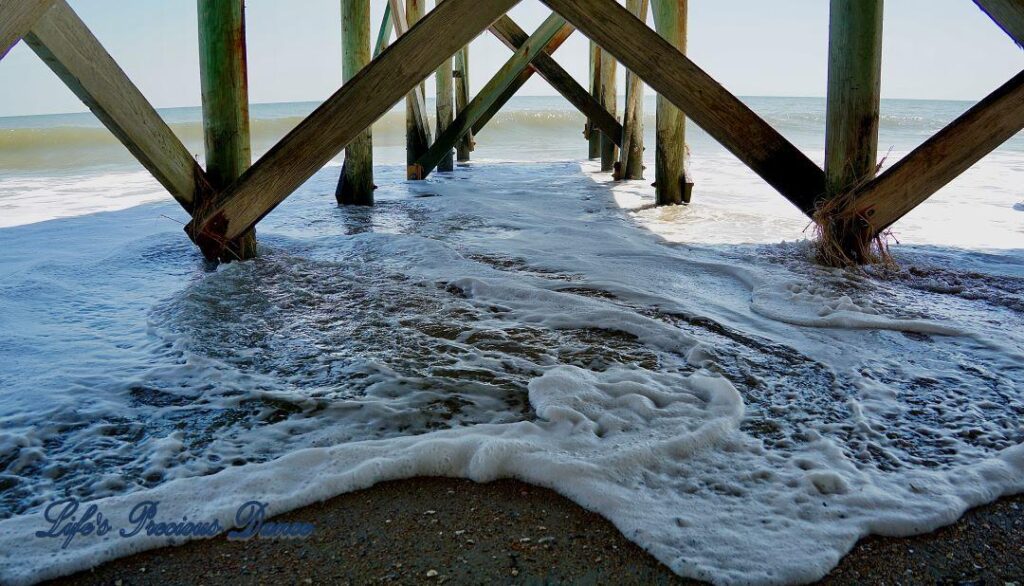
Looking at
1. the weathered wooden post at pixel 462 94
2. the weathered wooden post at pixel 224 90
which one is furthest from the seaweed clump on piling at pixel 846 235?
the weathered wooden post at pixel 462 94

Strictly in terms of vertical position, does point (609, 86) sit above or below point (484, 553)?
Result: above

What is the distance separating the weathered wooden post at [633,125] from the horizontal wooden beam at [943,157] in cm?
358

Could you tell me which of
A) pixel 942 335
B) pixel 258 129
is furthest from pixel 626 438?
pixel 258 129

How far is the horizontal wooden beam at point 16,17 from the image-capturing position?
7.51ft

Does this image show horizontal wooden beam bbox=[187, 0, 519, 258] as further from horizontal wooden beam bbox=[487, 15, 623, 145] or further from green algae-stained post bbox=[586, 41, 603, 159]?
green algae-stained post bbox=[586, 41, 603, 159]

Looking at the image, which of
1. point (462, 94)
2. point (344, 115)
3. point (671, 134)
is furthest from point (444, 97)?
point (344, 115)

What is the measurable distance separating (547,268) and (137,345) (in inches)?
73.4

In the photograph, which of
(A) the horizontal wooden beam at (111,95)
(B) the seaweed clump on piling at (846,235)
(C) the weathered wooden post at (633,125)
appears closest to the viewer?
(A) the horizontal wooden beam at (111,95)

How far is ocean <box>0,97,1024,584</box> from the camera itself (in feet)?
5.27

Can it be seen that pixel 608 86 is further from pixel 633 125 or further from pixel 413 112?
pixel 413 112

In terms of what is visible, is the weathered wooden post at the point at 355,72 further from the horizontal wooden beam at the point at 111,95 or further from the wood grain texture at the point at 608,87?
the wood grain texture at the point at 608,87

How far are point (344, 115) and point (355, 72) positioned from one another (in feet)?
7.71

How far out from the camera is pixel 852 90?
3441mm

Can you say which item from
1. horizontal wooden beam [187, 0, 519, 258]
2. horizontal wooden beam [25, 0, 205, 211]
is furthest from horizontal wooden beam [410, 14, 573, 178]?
horizontal wooden beam [25, 0, 205, 211]
